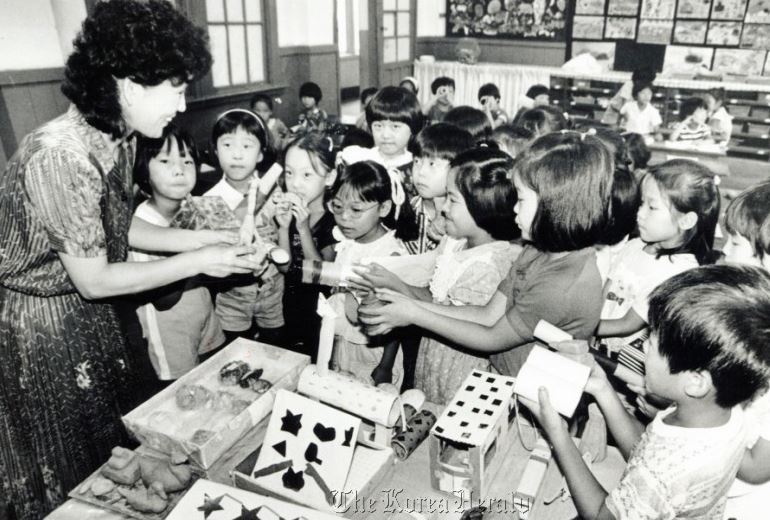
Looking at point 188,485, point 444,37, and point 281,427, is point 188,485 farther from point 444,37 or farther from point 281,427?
point 444,37

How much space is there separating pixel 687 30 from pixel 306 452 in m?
9.10

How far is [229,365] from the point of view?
1.64m

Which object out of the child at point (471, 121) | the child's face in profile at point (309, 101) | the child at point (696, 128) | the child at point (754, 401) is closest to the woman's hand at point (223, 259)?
the child at point (754, 401)

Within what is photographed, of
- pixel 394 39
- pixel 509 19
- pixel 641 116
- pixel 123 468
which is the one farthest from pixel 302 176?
pixel 509 19

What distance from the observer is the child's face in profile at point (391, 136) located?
10.8ft

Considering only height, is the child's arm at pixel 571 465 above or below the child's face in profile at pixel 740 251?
below

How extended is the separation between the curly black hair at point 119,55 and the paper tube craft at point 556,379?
1.21 metres

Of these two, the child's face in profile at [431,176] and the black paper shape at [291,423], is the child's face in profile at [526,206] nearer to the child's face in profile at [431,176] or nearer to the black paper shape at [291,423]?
the black paper shape at [291,423]

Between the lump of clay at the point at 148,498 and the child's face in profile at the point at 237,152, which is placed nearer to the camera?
the lump of clay at the point at 148,498

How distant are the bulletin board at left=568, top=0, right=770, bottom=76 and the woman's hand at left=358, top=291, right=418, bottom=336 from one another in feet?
27.0

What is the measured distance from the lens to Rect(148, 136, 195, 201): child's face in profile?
235 cm

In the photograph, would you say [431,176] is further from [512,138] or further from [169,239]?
[169,239]

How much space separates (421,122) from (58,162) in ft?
7.70

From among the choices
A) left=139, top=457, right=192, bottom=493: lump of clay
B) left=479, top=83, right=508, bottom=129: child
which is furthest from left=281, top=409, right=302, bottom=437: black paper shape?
left=479, top=83, right=508, bottom=129: child
